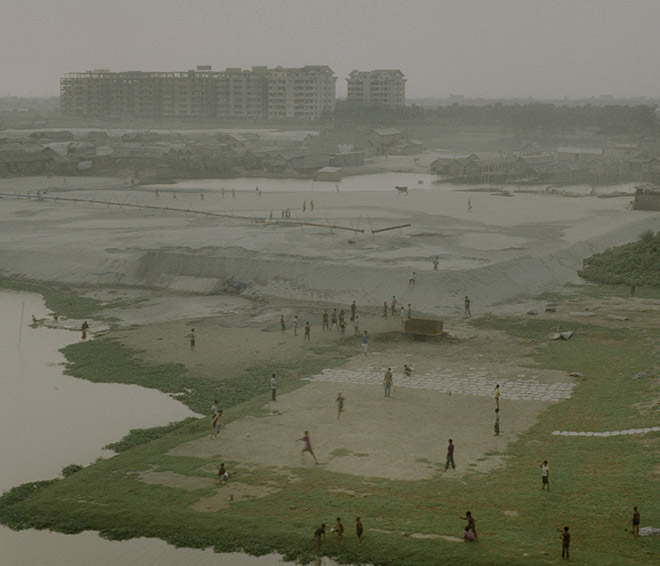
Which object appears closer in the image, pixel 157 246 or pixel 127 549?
pixel 127 549

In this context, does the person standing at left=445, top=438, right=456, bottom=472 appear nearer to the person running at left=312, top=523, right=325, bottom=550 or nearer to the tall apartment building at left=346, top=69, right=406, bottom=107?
the person running at left=312, top=523, right=325, bottom=550

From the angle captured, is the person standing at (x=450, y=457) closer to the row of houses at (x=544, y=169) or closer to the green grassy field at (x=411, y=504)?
the green grassy field at (x=411, y=504)

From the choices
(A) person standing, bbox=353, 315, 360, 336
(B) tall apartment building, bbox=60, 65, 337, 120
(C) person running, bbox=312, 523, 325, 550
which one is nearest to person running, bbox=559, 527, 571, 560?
(C) person running, bbox=312, 523, 325, 550

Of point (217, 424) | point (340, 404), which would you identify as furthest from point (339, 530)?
point (340, 404)

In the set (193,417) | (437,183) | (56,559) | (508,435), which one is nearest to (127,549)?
(56,559)

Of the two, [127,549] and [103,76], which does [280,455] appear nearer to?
[127,549]

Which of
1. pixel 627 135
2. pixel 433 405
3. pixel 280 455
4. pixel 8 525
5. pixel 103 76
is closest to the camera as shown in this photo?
pixel 8 525
